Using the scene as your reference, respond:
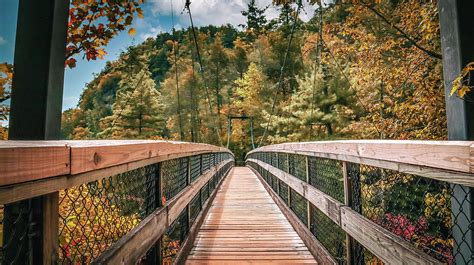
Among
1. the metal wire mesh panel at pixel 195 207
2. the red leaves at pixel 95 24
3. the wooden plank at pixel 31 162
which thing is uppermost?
the red leaves at pixel 95 24

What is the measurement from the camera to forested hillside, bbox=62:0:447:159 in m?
6.07

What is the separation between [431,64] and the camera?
19.4 ft

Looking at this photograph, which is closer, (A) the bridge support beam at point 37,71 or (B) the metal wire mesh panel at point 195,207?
(A) the bridge support beam at point 37,71

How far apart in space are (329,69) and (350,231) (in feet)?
60.2

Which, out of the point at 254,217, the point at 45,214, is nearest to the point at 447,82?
the point at 45,214

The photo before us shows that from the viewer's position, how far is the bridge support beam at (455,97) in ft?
4.07

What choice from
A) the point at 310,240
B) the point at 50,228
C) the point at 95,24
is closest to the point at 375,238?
the point at 50,228

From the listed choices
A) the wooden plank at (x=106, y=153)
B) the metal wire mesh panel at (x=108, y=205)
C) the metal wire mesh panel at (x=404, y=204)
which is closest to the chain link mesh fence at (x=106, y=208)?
the metal wire mesh panel at (x=108, y=205)

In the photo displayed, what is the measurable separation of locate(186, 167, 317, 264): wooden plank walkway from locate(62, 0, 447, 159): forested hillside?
275 centimetres

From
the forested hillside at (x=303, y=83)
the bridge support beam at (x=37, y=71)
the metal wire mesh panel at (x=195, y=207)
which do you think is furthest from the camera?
the forested hillside at (x=303, y=83)

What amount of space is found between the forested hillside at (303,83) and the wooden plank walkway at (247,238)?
2751mm

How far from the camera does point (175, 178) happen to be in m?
2.75

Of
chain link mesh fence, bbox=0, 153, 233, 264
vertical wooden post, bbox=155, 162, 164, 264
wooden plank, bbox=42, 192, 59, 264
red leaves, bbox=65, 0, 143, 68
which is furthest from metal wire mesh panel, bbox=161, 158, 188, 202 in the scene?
wooden plank, bbox=42, 192, 59, 264

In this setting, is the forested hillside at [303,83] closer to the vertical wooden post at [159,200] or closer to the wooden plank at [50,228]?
the vertical wooden post at [159,200]
